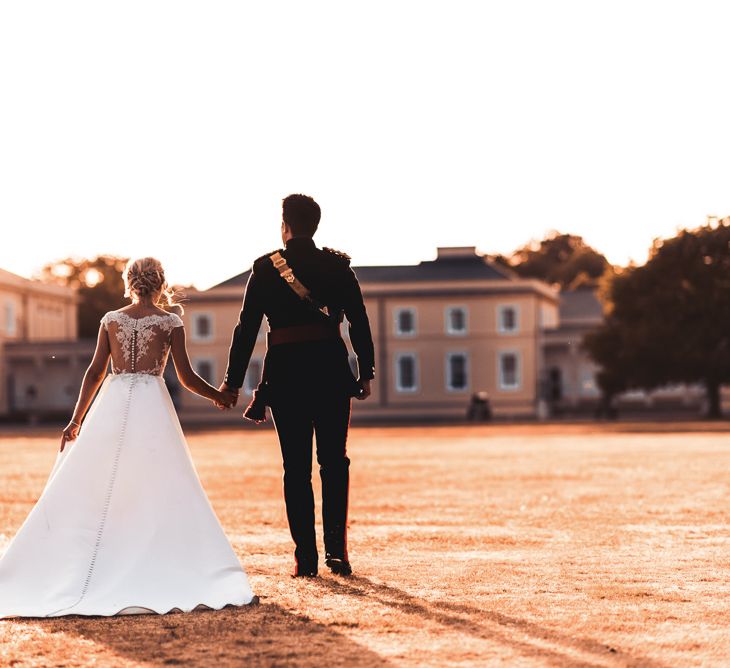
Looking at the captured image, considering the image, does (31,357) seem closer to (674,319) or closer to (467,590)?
(674,319)

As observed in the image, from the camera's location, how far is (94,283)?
3871 inches

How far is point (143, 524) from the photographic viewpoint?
700 cm

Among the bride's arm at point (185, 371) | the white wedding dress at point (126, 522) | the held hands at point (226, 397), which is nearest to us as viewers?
the white wedding dress at point (126, 522)

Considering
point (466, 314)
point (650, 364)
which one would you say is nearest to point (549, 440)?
point (650, 364)

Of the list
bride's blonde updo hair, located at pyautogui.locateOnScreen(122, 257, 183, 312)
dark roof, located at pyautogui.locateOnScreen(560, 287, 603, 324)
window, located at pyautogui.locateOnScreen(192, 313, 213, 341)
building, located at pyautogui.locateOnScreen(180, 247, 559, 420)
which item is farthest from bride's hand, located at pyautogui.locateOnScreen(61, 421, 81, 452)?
dark roof, located at pyautogui.locateOnScreen(560, 287, 603, 324)

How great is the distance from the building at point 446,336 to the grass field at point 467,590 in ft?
191

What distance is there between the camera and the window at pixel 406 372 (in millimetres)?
77188

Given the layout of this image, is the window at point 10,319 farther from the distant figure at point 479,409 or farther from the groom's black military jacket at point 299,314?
the groom's black military jacket at point 299,314

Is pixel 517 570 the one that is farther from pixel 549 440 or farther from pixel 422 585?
pixel 549 440

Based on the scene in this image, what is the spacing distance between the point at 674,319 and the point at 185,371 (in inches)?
2154

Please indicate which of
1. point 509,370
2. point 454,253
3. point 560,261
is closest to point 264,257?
point 509,370

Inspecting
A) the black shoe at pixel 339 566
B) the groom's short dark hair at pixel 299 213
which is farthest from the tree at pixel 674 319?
the groom's short dark hair at pixel 299 213

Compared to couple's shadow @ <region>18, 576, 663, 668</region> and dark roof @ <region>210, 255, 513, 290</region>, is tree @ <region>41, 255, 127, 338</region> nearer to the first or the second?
dark roof @ <region>210, 255, 513, 290</region>

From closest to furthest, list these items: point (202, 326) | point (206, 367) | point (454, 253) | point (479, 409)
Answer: point (479, 409) < point (454, 253) < point (206, 367) < point (202, 326)
